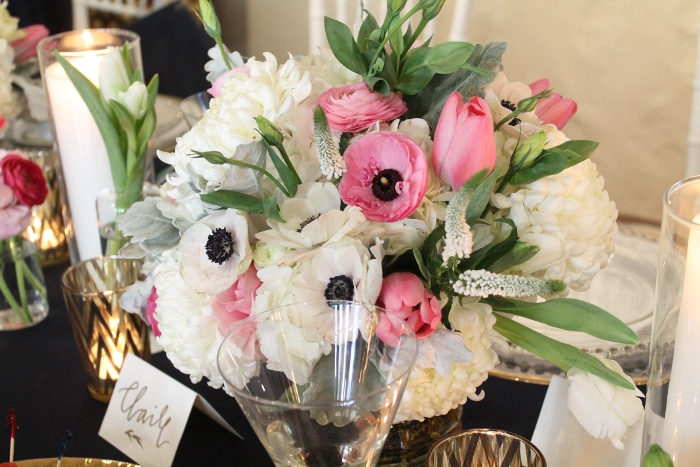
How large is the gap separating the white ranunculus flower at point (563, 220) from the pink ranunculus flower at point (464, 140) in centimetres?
3

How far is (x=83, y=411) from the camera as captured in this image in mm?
688

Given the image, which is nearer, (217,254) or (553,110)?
(217,254)

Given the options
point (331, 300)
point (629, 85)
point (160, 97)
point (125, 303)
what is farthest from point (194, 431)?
point (629, 85)

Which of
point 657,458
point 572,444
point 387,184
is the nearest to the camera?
point 657,458

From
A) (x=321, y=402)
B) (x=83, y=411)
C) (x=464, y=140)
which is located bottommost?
(x=83, y=411)

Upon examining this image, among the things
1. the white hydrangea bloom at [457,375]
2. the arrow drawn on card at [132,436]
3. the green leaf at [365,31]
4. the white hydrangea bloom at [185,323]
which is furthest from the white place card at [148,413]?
the green leaf at [365,31]

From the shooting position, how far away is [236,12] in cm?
266

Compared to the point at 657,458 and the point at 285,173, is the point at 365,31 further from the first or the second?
the point at 657,458

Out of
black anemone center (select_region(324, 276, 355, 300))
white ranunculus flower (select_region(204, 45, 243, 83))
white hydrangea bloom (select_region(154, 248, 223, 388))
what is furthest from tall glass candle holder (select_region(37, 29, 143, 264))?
black anemone center (select_region(324, 276, 355, 300))

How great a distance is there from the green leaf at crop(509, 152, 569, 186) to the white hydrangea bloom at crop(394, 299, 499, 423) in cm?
8

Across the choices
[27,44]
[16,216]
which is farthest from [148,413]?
[27,44]

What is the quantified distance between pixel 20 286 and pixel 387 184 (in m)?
0.56

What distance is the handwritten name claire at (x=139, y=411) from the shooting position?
62cm

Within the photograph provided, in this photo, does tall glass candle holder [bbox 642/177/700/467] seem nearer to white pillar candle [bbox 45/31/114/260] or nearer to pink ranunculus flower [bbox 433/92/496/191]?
pink ranunculus flower [bbox 433/92/496/191]
